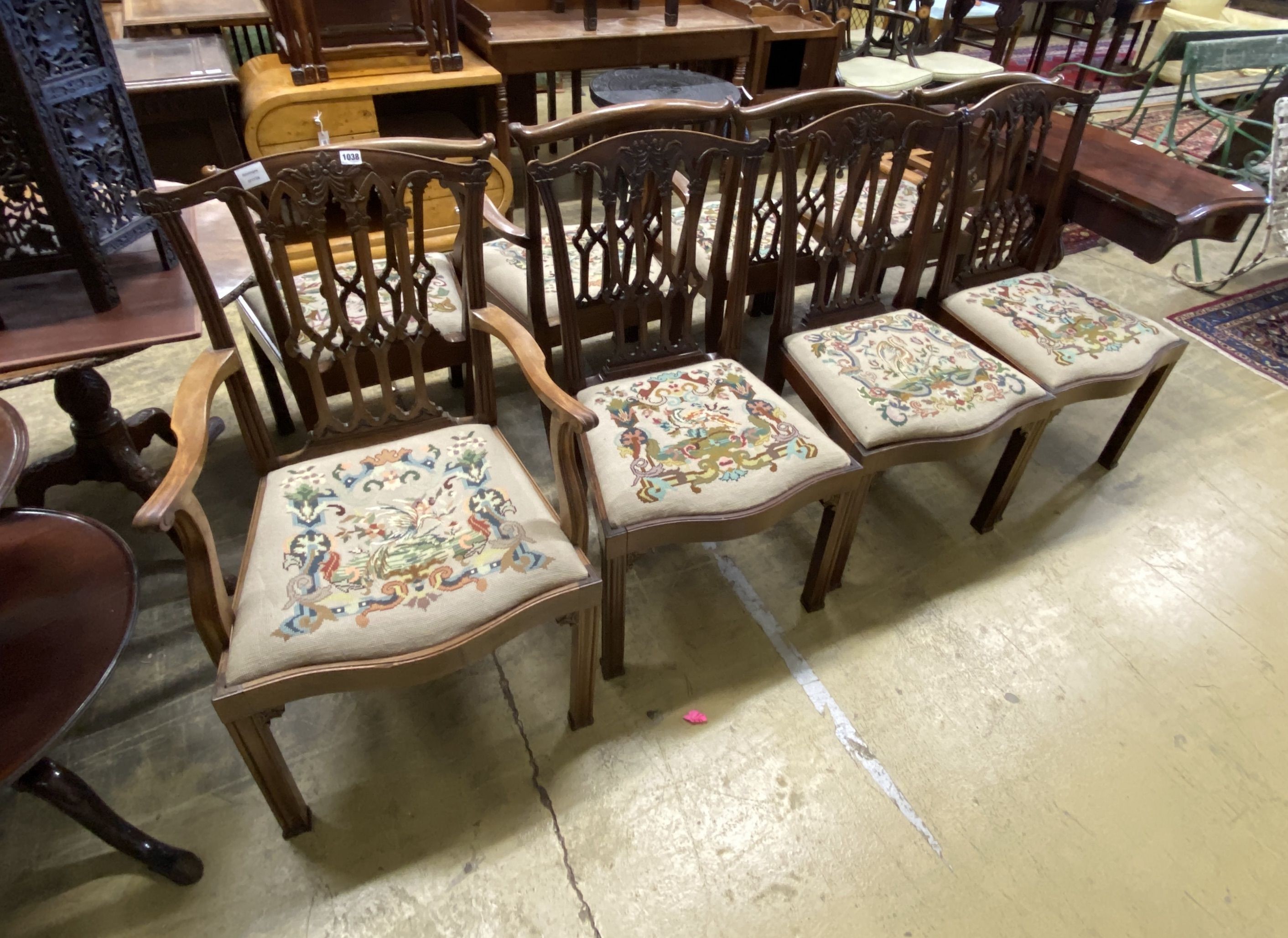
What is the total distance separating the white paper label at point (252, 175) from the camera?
1074 mm

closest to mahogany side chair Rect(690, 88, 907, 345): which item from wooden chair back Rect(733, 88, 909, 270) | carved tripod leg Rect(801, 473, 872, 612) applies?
wooden chair back Rect(733, 88, 909, 270)

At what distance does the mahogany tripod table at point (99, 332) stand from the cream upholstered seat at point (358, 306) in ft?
0.70

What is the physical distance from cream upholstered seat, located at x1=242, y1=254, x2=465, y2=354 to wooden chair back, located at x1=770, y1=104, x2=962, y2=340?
2.54ft

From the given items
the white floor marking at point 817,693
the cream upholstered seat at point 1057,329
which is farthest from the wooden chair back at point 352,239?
the cream upholstered seat at point 1057,329

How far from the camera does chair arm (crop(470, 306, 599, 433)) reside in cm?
109

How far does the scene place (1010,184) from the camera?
2070 millimetres

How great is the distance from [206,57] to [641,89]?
1.47 m

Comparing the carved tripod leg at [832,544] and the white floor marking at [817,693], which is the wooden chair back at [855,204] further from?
the white floor marking at [817,693]

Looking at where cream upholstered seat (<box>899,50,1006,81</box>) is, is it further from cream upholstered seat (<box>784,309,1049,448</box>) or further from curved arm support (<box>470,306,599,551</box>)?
curved arm support (<box>470,306,599,551</box>)

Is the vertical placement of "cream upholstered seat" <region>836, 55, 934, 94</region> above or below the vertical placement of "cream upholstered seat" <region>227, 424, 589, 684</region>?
above

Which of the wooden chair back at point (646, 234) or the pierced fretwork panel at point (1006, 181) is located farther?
the pierced fretwork panel at point (1006, 181)

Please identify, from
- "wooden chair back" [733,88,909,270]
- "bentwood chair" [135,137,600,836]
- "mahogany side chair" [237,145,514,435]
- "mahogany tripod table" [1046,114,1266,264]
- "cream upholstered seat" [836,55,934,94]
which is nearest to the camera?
"bentwood chair" [135,137,600,836]

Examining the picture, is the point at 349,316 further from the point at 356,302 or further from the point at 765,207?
the point at 765,207

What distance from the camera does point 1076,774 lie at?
4.62 feet
